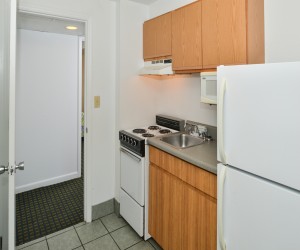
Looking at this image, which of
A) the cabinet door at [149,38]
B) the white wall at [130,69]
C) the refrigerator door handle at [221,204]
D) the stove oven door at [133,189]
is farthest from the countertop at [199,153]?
the cabinet door at [149,38]

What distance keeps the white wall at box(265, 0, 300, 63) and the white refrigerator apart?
2.30ft

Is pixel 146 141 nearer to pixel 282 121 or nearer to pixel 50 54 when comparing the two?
pixel 282 121

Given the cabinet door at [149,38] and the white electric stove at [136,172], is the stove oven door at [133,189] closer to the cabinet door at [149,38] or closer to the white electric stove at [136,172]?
the white electric stove at [136,172]

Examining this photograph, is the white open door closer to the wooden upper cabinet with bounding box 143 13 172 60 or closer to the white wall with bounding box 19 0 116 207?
the white wall with bounding box 19 0 116 207

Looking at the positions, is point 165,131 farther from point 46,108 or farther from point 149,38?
point 46,108

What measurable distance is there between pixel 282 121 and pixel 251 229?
581mm

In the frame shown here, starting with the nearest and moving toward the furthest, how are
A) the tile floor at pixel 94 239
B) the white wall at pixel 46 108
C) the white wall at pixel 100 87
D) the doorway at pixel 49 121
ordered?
the tile floor at pixel 94 239 < the white wall at pixel 100 87 < the doorway at pixel 49 121 < the white wall at pixel 46 108

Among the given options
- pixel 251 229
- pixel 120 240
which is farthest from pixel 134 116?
pixel 251 229

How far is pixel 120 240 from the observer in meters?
2.22

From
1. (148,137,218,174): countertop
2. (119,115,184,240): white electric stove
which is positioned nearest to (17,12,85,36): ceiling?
(119,115,184,240): white electric stove

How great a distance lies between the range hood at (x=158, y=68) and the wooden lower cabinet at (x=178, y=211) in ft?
2.56

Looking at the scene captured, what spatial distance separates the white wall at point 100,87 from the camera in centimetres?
235

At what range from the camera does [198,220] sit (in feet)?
5.29

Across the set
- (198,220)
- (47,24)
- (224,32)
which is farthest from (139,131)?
(47,24)
